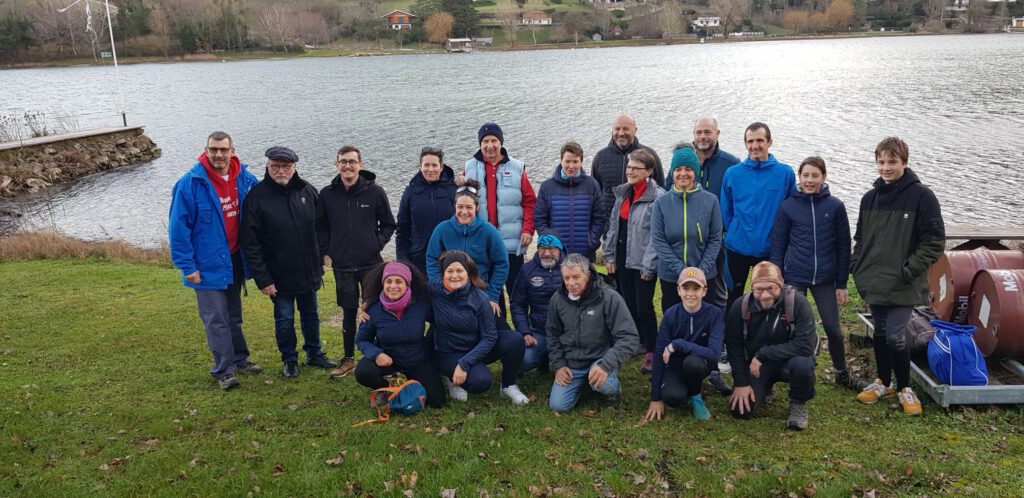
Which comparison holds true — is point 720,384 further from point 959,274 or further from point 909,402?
point 959,274

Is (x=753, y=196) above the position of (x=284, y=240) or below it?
above

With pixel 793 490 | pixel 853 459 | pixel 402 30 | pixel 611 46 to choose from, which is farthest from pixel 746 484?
pixel 402 30

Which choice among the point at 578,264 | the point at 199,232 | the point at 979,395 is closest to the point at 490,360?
the point at 578,264

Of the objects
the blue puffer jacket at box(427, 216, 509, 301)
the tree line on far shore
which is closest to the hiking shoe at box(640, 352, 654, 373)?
the blue puffer jacket at box(427, 216, 509, 301)

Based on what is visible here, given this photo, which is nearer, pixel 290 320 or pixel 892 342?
pixel 892 342

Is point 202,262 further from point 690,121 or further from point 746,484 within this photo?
point 690,121

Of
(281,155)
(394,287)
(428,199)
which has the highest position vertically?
(281,155)

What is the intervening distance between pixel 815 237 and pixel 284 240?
5964 millimetres

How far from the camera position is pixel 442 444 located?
634 centimetres

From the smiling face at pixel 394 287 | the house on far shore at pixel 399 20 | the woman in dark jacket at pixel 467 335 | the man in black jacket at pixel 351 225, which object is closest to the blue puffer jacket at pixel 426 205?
the man in black jacket at pixel 351 225

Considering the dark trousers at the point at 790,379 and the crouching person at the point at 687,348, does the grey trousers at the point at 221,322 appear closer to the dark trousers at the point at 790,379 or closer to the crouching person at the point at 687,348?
the crouching person at the point at 687,348

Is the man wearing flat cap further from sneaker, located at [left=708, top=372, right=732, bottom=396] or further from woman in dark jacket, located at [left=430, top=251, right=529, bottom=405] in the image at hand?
sneaker, located at [left=708, top=372, right=732, bottom=396]

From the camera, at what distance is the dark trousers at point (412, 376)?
7.14 m

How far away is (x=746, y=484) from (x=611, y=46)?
135 m
